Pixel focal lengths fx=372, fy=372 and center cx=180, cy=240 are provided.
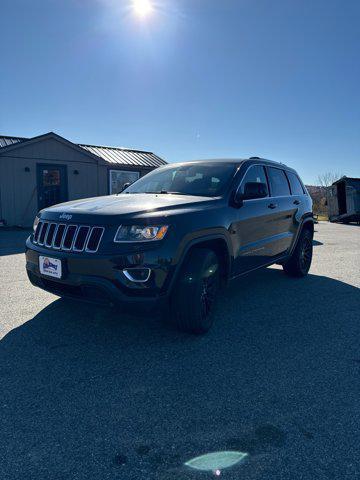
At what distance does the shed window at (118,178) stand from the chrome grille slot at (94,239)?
1357cm

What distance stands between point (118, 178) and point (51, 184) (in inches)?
121

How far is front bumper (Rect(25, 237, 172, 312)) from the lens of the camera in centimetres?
297

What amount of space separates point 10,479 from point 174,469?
31.0 inches

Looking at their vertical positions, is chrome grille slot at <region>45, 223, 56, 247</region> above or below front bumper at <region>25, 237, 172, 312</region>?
above

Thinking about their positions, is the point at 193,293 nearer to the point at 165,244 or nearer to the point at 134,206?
the point at 165,244

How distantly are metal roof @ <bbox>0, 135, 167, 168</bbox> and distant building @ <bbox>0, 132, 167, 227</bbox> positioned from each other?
0.06 m

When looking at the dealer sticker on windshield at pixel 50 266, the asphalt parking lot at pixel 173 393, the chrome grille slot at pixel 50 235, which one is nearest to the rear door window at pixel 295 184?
the asphalt parking lot at pixel 173 393

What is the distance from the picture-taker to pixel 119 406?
2418mm

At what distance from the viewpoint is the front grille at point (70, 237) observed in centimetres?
309

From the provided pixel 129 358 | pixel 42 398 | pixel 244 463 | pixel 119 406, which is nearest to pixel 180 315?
pixel 129 358

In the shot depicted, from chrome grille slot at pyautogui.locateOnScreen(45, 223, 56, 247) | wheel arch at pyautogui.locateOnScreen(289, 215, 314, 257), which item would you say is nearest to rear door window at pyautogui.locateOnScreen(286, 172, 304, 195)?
wheel arch at pyautogui.locateOnScreen(289, 215, 314, 257)

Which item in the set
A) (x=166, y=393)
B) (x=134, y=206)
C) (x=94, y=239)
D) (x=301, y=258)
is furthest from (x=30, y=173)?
(x=166, y=393)

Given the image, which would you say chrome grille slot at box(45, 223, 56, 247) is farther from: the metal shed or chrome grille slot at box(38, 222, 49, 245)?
the metal shed

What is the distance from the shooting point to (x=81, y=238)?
316cm
